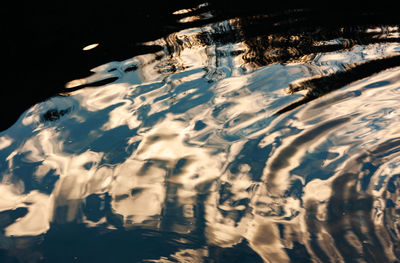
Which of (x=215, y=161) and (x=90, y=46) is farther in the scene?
(x=90, y=46)

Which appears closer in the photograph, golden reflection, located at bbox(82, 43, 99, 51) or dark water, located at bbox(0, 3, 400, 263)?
dark water, located at bbox(0, 3, 400, 263)

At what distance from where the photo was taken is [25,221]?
53.8 inches

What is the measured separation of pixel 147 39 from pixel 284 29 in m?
1.28

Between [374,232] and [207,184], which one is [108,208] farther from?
[374,232]

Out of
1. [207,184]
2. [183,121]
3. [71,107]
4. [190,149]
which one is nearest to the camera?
[207,184]

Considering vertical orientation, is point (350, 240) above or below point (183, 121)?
below

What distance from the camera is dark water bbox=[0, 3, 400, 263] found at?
1218 millimetres

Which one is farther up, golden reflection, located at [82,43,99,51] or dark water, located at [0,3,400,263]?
golden reflection, located at [82,43,99,51]

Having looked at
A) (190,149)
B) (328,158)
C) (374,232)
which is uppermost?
(190,149)

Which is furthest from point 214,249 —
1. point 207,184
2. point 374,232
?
point 374,232

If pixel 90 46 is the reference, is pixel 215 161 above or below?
below

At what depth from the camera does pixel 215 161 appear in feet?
5.16

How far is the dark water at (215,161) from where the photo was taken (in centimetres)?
122

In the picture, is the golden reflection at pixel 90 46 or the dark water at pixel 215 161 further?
the golden reflection at pixel 90 46
